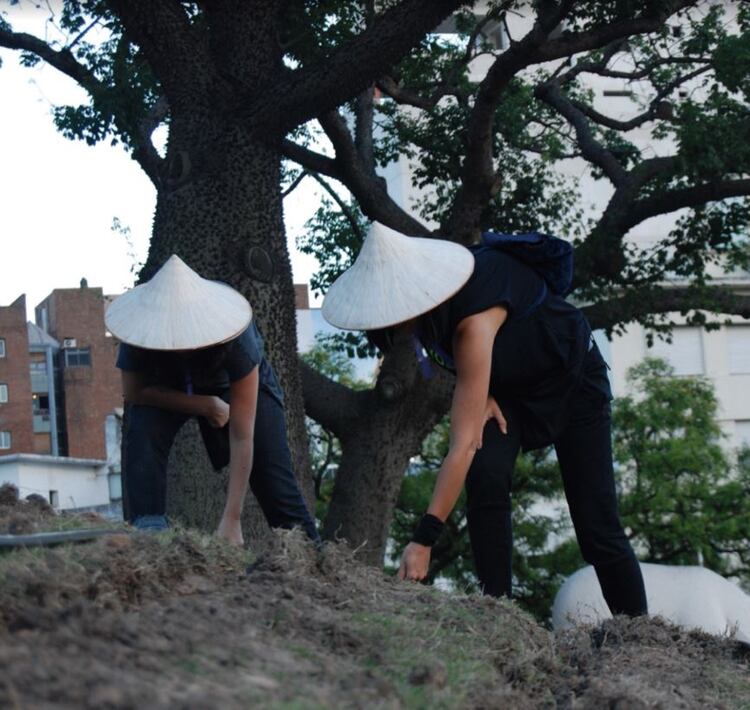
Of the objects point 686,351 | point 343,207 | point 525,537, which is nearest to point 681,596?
point 343,207

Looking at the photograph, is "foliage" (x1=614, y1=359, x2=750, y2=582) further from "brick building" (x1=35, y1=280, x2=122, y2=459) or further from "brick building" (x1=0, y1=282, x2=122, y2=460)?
"brick building" (x1=35, y1=280, x2=122, y2=459)

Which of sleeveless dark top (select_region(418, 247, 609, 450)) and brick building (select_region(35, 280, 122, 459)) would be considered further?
brick building (select_region(35, 280, 122, 459))

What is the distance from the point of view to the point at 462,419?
15.8ft

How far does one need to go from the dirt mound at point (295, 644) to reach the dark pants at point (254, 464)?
1556mm

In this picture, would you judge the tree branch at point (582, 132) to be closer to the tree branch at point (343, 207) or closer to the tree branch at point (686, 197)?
the tree branch at point (686, 197)

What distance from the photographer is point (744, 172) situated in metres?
12.8

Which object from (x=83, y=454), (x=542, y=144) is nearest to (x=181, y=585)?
(x=542, y=144)

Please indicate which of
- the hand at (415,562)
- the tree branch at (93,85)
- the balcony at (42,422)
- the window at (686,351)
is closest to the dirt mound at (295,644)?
the hand at (415,562)

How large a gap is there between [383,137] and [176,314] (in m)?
9.50

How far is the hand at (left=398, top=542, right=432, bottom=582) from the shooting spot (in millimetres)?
4781

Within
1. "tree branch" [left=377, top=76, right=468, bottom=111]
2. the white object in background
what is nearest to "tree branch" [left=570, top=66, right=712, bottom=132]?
"tree branch" [left=377, top=76, right=468, bottom=111]

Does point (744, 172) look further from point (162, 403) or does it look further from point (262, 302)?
point (162, 403)

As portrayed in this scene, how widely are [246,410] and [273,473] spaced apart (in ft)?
1.45

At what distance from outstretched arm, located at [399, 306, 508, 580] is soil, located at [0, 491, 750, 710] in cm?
18
